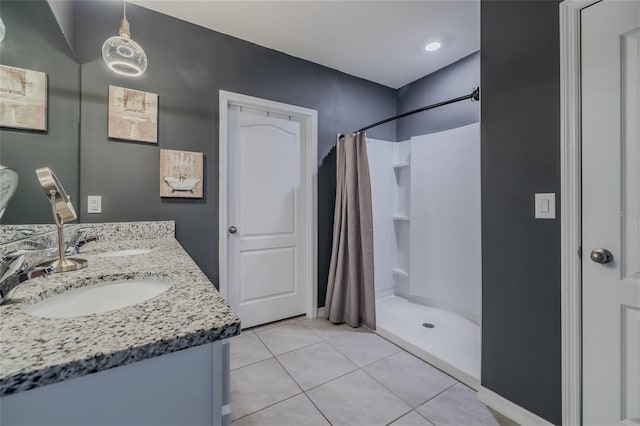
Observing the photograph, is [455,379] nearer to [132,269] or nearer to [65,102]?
[132,269]

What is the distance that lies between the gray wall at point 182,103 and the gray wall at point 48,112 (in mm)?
166

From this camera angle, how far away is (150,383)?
0.49m

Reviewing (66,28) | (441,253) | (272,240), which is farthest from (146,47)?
(441,253)

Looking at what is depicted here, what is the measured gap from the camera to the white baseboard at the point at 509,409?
1.31 meters

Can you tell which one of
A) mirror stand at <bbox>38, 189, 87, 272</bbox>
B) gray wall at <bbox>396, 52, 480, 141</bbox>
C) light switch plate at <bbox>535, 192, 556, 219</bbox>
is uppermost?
gray wall at <bbox>396, 52, 480, 141</bbox>

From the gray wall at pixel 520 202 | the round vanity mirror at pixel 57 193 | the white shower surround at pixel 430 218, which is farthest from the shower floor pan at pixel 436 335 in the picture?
the round vanity mirror at pixel 57 193

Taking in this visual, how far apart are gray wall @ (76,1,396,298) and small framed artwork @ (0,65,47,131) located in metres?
0.62

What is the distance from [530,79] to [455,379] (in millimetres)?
1772

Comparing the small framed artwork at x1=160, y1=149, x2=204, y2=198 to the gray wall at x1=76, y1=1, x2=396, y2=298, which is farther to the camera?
→ the small framed artwork at x1=160, y1=149, x2=204, y2=198
